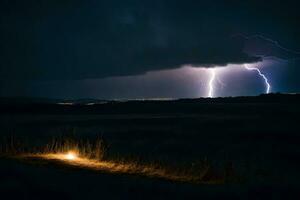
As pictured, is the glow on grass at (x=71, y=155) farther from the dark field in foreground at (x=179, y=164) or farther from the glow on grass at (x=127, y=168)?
the dark field in foreground at (x=179, y=164)

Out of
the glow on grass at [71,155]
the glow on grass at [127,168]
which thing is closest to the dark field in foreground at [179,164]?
the glow on grass at [127,168]

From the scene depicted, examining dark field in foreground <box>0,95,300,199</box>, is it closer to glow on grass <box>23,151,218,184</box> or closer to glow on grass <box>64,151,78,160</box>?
glow on grass <box>23,151,218,184</box>

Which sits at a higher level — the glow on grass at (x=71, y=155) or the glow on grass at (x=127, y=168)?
the glow on grass at (x=71, y=155)

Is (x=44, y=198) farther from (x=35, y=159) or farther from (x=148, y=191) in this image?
(x=35, y=159)

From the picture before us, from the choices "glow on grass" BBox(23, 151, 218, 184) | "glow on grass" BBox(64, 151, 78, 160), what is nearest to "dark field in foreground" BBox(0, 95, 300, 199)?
"glow on grass" BBox(23, 151, 218, 184)

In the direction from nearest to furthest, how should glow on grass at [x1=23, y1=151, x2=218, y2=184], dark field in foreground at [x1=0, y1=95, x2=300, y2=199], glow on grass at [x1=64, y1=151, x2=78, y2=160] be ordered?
1. dark field in foreground at [x1=0, y1=95, x2=300, y2=199]
2. glow on grass at [x1=23, y1=151, x2=218, y2=184]
3. glow on grass at [x1=64, y1=151, x2=78, y2=160]

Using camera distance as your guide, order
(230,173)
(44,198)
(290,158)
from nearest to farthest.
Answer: (44,198) < (230,173) < (290,158)

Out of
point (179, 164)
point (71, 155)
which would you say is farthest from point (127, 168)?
point (179, 164)

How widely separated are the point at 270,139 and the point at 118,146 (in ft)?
28.7

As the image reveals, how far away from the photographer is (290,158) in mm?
22422

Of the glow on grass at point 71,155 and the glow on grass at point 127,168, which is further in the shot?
the glow on grass at point 71,155

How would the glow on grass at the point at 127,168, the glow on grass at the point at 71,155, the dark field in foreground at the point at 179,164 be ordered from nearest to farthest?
the dark field in foreground at the point at 179,164 < the glow on grass at the point at 127,168 < the glow on grass at the point at 71,155

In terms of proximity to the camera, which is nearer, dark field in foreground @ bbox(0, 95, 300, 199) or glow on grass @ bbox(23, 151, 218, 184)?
dark field in foreground @ bbox(0, 95, 300, 199)

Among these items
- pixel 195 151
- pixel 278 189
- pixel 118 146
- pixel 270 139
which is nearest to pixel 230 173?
pixel 278 189
